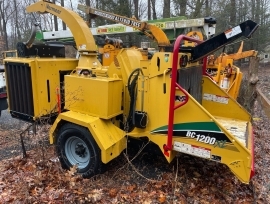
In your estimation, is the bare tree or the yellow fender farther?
the bare tree

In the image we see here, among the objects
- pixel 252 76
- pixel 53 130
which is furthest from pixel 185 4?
pixel 53 130

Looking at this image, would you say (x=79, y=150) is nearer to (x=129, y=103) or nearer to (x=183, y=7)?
(x=129, y=103)

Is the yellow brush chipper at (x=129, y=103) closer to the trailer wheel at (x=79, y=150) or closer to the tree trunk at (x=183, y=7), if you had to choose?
the trailer wheel at (x=79, y=150)

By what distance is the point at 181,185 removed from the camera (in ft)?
12.3

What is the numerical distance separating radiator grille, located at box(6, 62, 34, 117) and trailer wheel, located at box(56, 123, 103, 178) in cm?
90

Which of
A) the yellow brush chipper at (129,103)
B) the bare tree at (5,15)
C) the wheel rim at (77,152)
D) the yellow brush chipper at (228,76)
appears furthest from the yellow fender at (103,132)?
the bare tree at (5,15)

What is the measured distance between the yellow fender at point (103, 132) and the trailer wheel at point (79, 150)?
122mm

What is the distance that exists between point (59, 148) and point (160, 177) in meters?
1.71

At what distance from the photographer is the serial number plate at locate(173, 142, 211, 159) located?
3242mm

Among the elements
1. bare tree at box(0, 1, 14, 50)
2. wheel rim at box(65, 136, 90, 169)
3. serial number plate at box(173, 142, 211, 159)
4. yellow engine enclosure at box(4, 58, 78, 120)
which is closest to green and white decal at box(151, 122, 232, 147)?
serial number plate at box(173, 142, 211, 159)

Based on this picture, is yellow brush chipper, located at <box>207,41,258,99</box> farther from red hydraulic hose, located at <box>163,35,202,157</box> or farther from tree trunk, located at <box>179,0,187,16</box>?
tree trunk, located at <box>179,0,187,16</box>

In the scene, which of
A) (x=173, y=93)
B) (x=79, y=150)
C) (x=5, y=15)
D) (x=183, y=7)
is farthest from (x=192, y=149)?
(x=5, y=15)

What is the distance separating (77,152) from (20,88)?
160cm

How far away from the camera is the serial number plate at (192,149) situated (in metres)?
3.24
